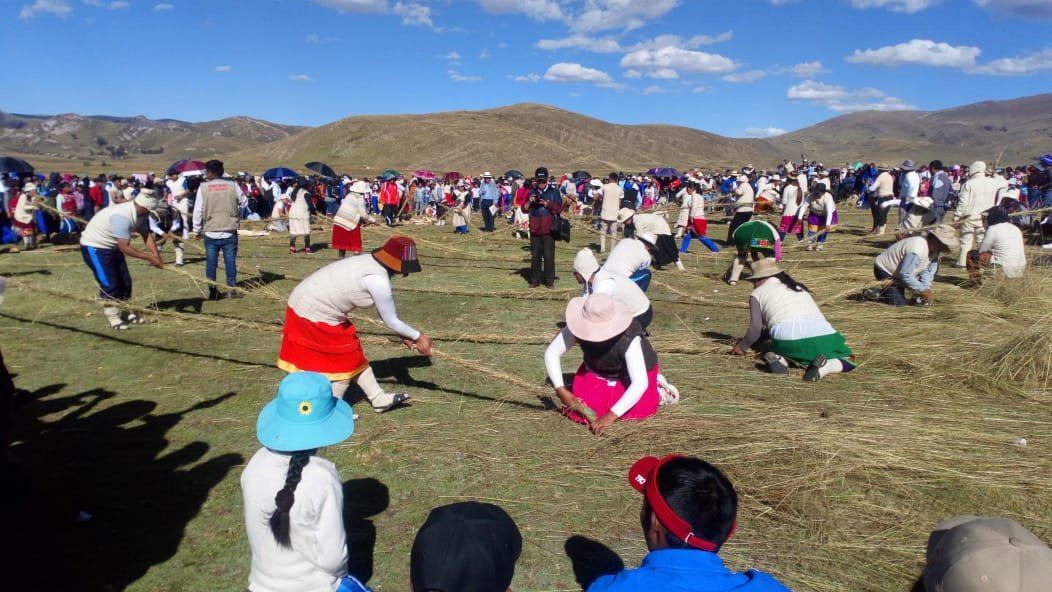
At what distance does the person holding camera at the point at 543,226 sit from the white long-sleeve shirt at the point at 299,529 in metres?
7.60

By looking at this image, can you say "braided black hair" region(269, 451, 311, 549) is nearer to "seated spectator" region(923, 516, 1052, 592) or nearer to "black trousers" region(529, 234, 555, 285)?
"seated spectator" region(923, 516, 1052, 592)

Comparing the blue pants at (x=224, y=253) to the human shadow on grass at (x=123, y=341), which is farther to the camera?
the blue pants at (x=224, y=253)

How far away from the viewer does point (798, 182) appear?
13.6 m

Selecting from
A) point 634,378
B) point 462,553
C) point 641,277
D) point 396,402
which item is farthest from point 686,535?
point 641,277

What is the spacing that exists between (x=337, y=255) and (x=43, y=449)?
9.41 metres

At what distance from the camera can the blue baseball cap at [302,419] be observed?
2.38m

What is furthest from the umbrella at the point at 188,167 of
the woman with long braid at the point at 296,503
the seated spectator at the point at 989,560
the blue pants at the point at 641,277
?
the seated spectator at the point at 989,560

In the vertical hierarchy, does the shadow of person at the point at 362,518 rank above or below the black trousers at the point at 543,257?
below

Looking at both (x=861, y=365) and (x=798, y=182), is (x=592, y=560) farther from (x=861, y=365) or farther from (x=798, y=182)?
Answer: (x=798, y=182)

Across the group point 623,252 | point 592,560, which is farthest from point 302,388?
point 623,252

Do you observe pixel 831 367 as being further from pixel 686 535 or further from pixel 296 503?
pixel 296 503

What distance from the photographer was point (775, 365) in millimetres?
5688

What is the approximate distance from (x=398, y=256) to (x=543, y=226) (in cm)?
566

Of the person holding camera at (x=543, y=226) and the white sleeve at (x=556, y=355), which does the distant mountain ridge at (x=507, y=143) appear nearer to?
the person holding camera at (x=543, y=226)
